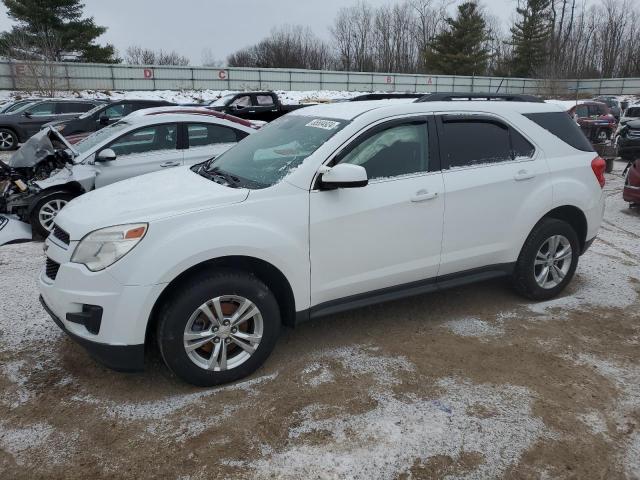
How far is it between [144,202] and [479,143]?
8.49ft

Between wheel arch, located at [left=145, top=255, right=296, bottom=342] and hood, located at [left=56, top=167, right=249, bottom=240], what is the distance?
35 centimetres

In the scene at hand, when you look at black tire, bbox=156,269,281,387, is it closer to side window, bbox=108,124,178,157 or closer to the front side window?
the front side window

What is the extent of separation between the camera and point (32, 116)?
51.1ft

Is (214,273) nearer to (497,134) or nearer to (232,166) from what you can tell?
(232,166)

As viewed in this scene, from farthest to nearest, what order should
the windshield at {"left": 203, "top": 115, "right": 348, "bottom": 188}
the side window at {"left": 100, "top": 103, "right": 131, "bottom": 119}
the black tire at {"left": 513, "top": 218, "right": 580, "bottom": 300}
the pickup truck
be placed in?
the pickup truck < the side window at {"left": 100, "top": 103, "right": 131, "bottom": 119} < the black tire at {"left": 513, "top": 218, "right": 580, "bottom": 300} < the windshield at {"left": 203, "top": 115, "right": 348, "bottom": 188}

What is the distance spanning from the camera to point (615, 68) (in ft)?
197

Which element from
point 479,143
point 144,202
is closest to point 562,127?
point 479,143

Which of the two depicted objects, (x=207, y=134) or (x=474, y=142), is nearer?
(x=474, y=142)

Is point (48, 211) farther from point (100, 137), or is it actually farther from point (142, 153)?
point (142, 153)

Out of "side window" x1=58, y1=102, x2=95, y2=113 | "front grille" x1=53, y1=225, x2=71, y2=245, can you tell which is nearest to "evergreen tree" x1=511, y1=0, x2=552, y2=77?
"side window" x1=58, y1=102, x2=95, y2=113

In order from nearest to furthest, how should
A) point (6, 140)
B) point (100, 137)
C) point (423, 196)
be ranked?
point (423, 196) → point (100, 137) → point (6, 140)

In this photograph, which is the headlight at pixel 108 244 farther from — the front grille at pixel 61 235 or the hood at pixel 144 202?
the front grille at pixel 61 235

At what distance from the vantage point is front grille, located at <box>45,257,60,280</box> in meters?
3.19

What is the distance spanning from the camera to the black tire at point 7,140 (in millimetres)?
15227
